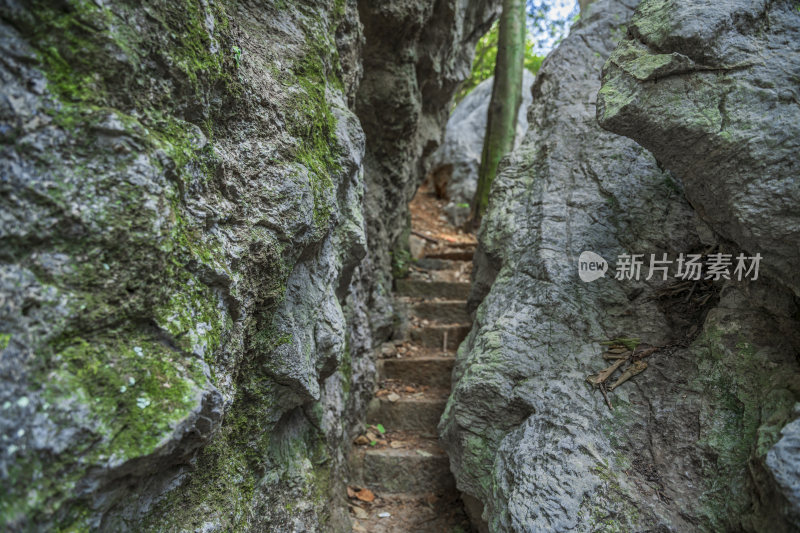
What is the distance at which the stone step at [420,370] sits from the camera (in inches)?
180

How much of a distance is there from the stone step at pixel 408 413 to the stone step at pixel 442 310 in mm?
1250

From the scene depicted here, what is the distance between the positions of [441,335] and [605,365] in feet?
8.25

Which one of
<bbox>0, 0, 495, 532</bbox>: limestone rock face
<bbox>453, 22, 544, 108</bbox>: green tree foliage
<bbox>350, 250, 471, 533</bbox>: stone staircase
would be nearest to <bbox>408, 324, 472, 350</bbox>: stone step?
<bbox>350, 250, 471, 533</bbox>: stone staircase

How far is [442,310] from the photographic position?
213 inches

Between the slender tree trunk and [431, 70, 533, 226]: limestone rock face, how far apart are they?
1492mm

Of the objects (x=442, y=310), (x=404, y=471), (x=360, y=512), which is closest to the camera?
(x=360, y=512)

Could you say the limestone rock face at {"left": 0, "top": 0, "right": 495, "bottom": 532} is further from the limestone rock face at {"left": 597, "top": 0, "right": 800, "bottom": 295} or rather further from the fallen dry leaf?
the limestone rock face at {"left": 597, "top": 0, "right": 800, "bottom": 295}

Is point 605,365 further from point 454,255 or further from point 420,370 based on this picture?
point 454,255

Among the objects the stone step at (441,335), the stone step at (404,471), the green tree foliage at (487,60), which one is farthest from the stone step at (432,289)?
the green tree foliage at (487,60)

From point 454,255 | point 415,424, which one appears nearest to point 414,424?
point 415,424

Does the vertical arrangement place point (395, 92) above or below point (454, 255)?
above

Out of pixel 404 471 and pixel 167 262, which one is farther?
pixel 404 471

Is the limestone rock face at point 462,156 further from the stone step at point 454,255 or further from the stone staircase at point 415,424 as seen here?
the stone staircase at point 415,424

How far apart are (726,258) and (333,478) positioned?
105 inches
